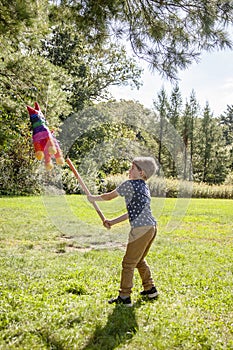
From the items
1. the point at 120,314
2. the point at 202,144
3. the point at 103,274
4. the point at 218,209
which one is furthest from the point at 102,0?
the point at 202,144

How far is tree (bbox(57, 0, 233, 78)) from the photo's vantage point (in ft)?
16.5

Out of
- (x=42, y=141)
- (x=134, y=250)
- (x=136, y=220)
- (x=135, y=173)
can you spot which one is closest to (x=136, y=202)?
(x=136, y=220)

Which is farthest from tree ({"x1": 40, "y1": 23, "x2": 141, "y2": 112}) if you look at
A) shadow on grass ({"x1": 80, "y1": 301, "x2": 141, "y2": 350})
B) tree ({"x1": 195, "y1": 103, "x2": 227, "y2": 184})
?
shadow on grass ({"x1": 80, "y1": 301, "x2": 141, "y2": 350})

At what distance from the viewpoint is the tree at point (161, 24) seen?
16.5ft

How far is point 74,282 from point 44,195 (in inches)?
396

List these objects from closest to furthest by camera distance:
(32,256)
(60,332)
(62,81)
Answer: (60,332)
(32,256)
(62,81)

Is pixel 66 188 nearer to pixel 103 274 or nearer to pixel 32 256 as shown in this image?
pixel 32 256

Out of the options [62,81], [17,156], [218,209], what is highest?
[62,81]

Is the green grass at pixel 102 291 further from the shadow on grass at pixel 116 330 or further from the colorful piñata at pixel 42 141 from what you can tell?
the colorful piñata at pixel 42 141

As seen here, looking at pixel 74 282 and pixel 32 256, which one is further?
pixel 32 256

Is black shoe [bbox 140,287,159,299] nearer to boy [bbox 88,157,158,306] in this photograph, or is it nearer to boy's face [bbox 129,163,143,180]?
boy [bbox 88,157,158,306]

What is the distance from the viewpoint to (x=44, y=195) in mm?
14117

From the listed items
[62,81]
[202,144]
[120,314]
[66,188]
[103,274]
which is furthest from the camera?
[202,144]

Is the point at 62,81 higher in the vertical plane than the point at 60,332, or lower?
higher
